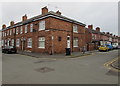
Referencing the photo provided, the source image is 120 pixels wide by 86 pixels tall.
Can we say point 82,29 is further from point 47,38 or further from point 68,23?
point 47,38

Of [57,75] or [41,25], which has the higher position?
[41,25]

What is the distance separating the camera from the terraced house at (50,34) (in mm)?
15422

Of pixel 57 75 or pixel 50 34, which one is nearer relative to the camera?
pixel 57 75

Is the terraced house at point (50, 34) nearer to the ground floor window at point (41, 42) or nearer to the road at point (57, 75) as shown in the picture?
the ground floor window at point (41, 42)

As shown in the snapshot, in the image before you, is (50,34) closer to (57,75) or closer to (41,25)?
(41,25)

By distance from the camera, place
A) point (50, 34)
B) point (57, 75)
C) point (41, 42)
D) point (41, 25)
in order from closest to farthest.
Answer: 1. point (57, 75)
2. point (50, 34)
3. point (41, 42)
4. point (41, 25)

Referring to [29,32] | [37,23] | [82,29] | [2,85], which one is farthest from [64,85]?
[82,29]

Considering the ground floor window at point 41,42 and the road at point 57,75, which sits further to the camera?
the ground floor window at point 41,42

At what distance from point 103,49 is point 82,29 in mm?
6914

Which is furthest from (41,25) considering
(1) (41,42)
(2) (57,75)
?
(2) (57,75)

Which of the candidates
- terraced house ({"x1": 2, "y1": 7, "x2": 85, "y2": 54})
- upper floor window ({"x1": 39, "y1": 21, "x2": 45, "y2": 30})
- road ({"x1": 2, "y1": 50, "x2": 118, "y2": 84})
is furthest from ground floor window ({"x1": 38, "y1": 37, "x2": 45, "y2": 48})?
road ({"x1": 2, "y1": 50, "x2": 118, "y2": 84})

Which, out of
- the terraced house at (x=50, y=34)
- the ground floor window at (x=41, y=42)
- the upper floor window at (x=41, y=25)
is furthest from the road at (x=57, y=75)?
the upper floor window at (x=41, y=25)

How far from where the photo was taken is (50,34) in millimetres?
15156

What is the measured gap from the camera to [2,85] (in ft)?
13.4
